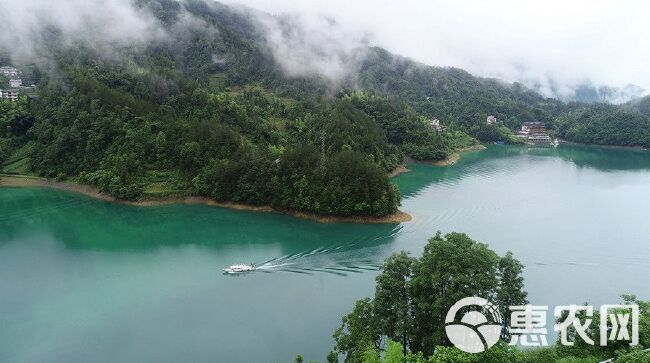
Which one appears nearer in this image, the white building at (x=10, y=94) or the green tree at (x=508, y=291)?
the green tree at (x=508, y=291)

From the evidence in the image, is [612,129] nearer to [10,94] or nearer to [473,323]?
[473,323]

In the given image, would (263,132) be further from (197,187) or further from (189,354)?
(189,354)

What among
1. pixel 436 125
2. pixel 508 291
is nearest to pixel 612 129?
pixel 436 125

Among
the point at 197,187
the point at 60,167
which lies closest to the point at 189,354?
the point at 197,187

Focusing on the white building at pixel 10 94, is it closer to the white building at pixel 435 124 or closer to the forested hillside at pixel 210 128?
the forested hillside at pixel 210 128

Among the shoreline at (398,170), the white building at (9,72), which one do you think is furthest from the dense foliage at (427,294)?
the white building at (9,72)

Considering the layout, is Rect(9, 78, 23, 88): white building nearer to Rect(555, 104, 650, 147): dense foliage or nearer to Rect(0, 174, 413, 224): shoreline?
Rect(0, 174, 413, 224): shoreline
